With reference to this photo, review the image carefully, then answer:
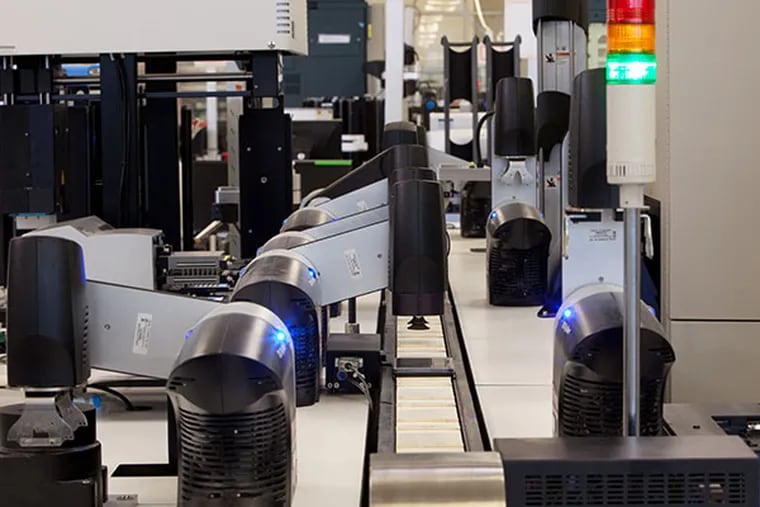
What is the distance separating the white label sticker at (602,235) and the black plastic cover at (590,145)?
30.3 inches

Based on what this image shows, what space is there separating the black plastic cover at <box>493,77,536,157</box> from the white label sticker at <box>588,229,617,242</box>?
36.1 inches

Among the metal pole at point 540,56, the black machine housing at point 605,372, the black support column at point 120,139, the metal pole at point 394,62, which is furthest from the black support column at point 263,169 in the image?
the metal pole at point 394,62

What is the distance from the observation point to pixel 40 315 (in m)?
1.53

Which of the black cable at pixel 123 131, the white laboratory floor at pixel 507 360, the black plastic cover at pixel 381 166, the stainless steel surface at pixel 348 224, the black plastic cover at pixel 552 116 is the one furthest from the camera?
the black plastic cover at pixel 552 116

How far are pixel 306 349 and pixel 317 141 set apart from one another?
199 inches

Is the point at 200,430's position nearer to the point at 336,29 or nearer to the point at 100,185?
the point at 100,185

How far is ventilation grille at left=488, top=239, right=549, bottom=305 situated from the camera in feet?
11.5

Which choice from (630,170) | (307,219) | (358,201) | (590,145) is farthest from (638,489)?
(358,201)

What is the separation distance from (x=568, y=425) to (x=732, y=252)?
1.85 meters

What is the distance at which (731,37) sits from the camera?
3412 millimetres

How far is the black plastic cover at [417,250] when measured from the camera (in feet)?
7.39

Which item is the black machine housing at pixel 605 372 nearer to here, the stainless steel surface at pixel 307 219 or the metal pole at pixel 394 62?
the stainless steel surface at pixel 307 219

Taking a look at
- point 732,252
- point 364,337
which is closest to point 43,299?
point 364,337

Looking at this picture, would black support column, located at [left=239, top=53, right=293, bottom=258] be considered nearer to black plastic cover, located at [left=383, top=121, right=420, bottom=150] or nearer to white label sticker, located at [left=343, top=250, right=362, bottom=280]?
black plastic cover, located at [left=383, top=121, right=420, bottom=150]
